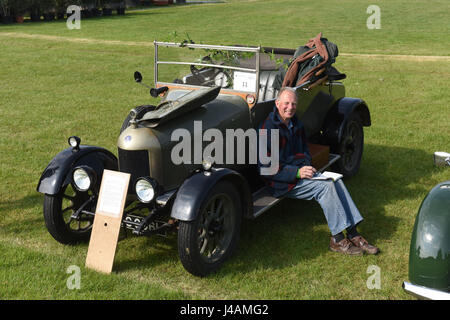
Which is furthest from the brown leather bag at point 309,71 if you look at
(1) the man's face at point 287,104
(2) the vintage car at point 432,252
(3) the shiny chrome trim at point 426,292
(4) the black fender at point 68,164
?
(3) the shiny chrome trim at point 426,292

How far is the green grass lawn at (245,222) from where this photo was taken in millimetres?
4438

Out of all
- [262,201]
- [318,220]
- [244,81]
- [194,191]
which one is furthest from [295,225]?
[194,191]

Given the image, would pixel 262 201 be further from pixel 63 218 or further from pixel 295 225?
pixel 63 218

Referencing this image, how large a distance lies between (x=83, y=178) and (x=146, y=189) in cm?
74

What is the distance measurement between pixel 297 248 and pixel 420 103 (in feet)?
26.6

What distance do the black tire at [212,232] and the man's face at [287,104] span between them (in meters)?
1.07

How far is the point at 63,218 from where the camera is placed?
500 centimetres

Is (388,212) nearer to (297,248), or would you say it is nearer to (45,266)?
(297,248)

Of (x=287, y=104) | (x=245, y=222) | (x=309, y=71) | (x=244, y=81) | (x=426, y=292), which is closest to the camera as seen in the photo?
(x=426, y=292)

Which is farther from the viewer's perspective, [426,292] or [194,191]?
[194,191]

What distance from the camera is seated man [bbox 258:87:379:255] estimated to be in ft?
16.2

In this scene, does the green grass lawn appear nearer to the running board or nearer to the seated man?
the seated man

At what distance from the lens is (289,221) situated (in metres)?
5.79

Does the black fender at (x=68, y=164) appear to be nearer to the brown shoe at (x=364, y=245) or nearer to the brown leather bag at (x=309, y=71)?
the brown leather bag at (x=309, y=71)
